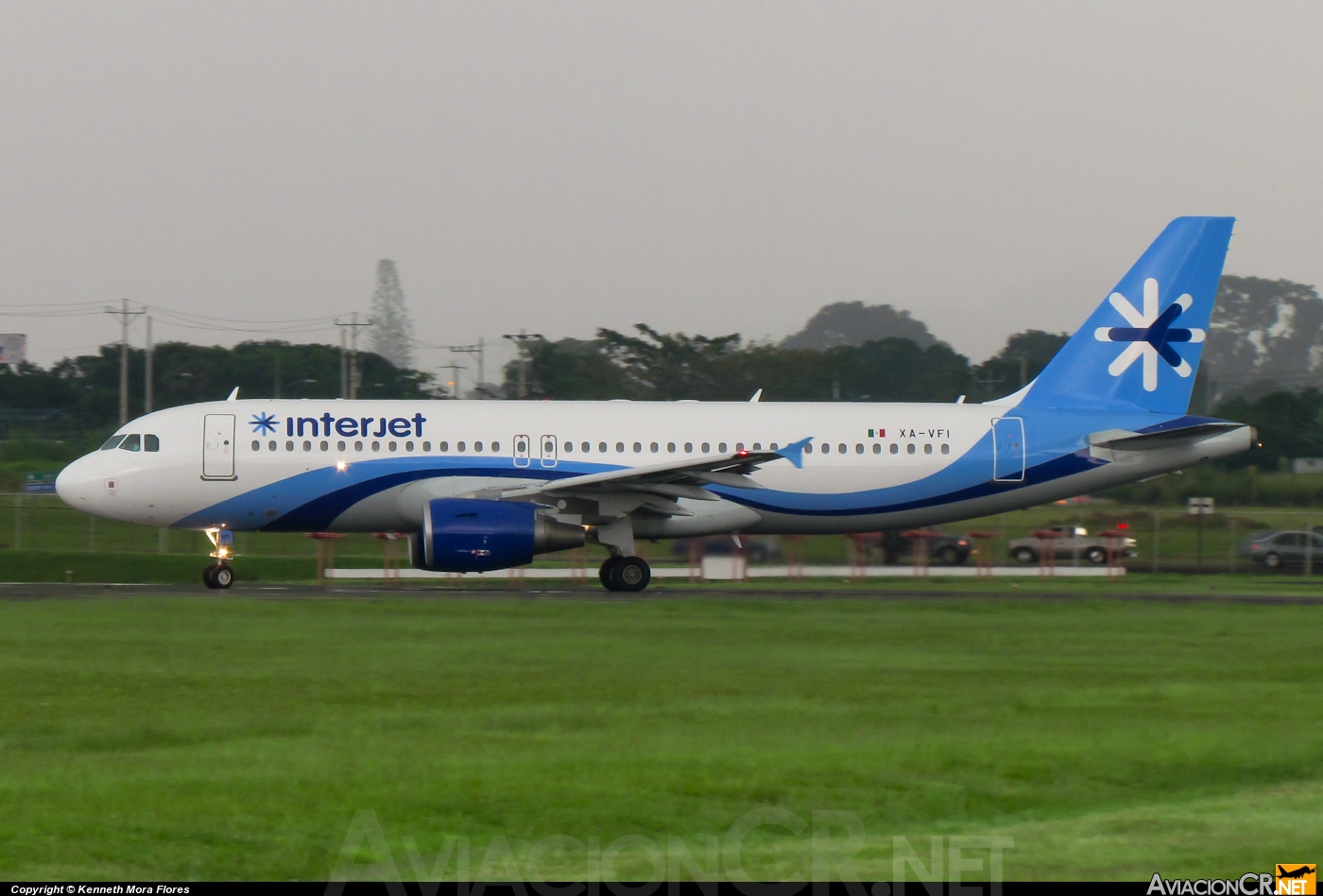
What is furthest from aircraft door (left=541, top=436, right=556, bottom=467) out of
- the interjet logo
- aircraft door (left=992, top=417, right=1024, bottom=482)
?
aircraft door (left=992, top=417, right=1024, bottom=482)

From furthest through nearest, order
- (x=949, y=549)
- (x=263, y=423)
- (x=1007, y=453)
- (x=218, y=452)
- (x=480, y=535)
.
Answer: (x=949, y=549)
(x=1007, y=453)
(x=263, y=423)
(x=218, y=452)
(x=480, y=535)

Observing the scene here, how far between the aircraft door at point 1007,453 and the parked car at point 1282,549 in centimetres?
1552

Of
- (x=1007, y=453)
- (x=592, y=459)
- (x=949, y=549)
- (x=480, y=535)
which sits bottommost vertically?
(x=949, y=549)

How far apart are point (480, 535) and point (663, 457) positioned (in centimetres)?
439

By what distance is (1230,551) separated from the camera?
42.1m

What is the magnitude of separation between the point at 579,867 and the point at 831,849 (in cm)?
131

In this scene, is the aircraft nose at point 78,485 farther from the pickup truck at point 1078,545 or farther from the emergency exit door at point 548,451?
the pickup truck at point 1078,545

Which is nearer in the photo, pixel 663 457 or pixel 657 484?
pixel 657 484

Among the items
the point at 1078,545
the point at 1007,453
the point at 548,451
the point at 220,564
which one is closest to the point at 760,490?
the point at 548,451

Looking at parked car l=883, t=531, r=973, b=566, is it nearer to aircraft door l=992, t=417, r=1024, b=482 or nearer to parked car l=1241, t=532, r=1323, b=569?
parked car l=1241, t=532, r=1323, b=569

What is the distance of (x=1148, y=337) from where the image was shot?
1158 inches

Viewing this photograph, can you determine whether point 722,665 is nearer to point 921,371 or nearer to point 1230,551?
point 1230,551

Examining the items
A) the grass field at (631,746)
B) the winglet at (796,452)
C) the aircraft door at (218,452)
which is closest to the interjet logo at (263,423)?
the aircraft door at (218,452)

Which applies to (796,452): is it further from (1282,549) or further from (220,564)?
(1282,549)
